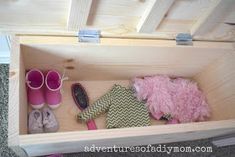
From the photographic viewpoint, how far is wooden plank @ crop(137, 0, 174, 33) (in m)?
0.78

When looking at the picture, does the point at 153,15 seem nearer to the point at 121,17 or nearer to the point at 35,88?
the point at 121,17

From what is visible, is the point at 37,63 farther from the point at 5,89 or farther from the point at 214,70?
the point at 214,70

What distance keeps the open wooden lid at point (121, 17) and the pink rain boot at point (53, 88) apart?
0.68ft

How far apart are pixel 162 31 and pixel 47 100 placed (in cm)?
47

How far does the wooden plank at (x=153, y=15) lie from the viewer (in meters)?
0.78

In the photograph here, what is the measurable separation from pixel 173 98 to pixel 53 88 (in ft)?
1.56

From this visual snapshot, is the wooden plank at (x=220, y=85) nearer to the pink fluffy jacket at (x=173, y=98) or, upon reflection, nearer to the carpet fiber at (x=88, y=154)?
the pink fluffy jacket at (x=173, y=98)

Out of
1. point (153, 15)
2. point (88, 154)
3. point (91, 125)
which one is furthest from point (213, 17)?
point (88, 154)

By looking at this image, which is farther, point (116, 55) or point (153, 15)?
point (116, 55)

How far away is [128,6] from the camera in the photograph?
794 mm

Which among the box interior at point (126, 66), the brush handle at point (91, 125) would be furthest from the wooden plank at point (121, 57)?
the brush handle at point (91, 125)

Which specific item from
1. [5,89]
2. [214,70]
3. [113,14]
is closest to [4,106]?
[5,89]

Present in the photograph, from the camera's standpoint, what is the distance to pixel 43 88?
3.31 ft

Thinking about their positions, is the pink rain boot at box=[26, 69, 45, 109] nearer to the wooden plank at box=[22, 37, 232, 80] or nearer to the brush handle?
the wooden plank at box=[22, 37, 232, 80]
